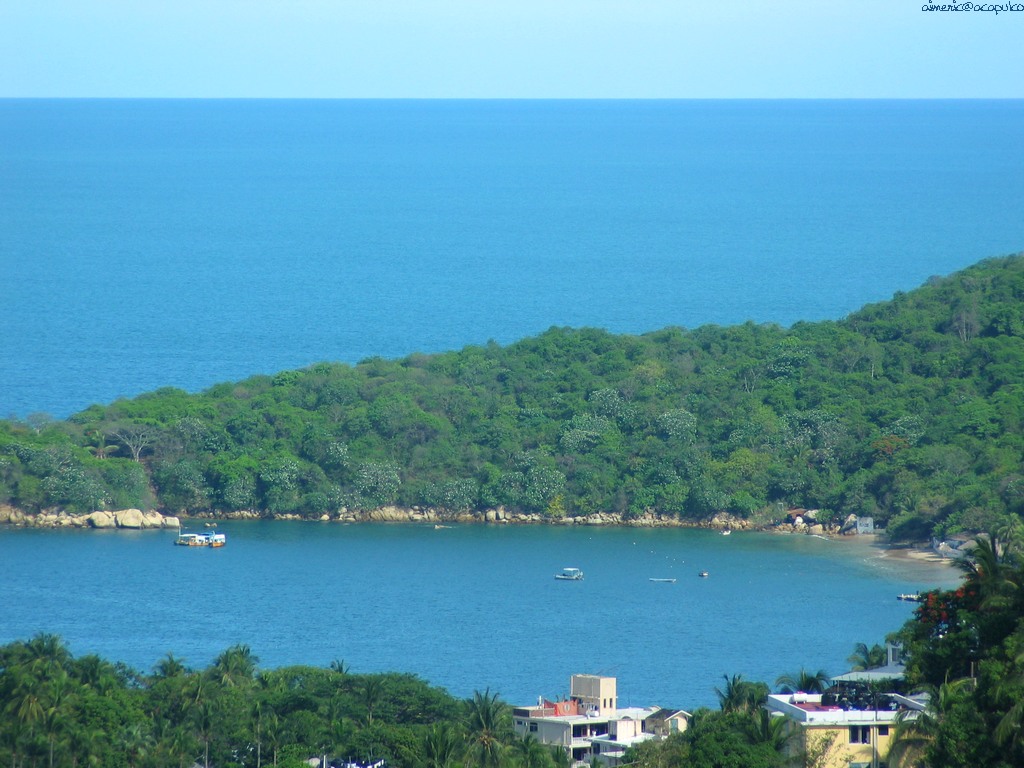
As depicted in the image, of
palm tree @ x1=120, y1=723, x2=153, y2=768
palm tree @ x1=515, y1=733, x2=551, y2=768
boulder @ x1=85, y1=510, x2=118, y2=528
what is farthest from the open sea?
palm tree @ x1=120, y1=723, x2=153, y2=768

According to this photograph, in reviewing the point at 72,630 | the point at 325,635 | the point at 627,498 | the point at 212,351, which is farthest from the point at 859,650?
the point at 212,351

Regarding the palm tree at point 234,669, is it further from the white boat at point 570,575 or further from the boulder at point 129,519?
the boulder at point 129,519

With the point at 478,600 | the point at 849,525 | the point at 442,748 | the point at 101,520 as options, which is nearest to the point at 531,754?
the point at 442,748

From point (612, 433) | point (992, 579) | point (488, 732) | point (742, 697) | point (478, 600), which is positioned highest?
point (612, 433)

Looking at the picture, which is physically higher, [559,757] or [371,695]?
[371,695]

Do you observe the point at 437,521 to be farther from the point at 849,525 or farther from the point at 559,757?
the point at 559,757

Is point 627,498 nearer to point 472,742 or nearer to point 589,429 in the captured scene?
point 589,429

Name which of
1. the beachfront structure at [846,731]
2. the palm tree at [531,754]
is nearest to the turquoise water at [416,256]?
the palm tree at [531,754]
